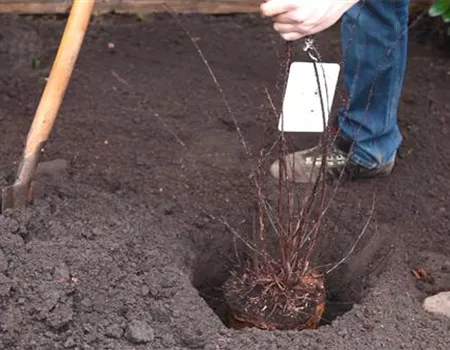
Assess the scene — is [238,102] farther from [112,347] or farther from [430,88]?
[112,347]

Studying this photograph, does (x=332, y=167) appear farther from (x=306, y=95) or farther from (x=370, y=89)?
(x=306, y=95)

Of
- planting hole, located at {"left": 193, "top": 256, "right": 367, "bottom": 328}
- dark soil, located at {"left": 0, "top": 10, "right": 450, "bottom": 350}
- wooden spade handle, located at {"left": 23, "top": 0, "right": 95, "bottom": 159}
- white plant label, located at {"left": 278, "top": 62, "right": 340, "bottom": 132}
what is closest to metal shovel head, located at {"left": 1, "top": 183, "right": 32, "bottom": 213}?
dark soil, located at {"left": 0, "top": 10, "right": 450, "bottom": 350}

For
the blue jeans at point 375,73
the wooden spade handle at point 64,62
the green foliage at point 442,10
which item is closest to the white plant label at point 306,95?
the blue jeans at point 375,73

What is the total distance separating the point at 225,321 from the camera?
2656mm

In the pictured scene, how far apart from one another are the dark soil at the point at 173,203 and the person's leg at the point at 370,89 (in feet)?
0.29

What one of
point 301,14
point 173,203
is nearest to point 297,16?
point 301,14

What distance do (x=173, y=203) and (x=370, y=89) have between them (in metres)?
0.63

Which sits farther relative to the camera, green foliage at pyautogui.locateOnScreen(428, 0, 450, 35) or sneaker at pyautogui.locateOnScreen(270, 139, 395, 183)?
green foliage at pyautogui.locateOnScreen(428, 0, 450, 35)

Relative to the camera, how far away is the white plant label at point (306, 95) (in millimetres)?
2463

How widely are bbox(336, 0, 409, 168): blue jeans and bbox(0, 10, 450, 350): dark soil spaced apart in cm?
11

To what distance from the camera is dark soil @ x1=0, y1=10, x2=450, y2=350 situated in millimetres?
2332

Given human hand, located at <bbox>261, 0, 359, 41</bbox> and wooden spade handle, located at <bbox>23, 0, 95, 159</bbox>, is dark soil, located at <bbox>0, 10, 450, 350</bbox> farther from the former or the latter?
human hand, located at <bbox>261, 0, 359, 41</bbox>

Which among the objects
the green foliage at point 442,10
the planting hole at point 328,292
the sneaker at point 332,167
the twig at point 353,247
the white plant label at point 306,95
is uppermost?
the white plant label at point 306,95

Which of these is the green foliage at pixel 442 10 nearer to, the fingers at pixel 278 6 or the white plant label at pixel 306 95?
the white plant label at pixel 306 95
